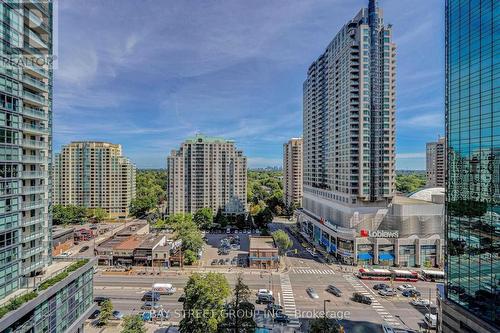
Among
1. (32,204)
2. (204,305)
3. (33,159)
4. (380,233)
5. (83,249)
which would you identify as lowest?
(83,249)

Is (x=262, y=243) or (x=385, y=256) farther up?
(x=262, y=243)

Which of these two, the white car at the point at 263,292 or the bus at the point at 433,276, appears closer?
the white car at the point at 263,292

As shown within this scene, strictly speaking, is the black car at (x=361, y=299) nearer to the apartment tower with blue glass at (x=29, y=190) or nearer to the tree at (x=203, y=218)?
the apartment tower with blue glass at (x=29, y=190)

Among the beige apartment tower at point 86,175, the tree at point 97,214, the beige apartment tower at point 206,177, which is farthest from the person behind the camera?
the beige apartment tower at point 86,175

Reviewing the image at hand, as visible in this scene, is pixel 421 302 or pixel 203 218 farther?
pixel 203 218

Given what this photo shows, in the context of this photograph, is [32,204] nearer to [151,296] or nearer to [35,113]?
[35,113]

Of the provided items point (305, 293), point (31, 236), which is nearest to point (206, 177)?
point (305, 293)

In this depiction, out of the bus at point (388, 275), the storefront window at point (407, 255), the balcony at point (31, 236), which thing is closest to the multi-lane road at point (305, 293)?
the bus at point (388, 275)

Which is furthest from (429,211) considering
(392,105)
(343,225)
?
(392,105)
